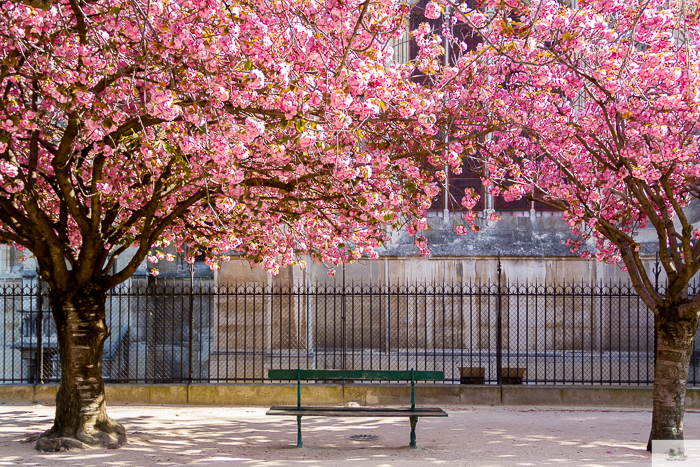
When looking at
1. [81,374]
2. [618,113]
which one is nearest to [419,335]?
[618,113]

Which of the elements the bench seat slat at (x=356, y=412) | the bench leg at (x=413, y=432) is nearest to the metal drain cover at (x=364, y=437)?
the bench seat slat at (x=356, y=412)

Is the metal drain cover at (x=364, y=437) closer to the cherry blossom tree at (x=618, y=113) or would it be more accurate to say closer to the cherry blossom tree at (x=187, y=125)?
the cherry blossom tree at (x=187, y=125)

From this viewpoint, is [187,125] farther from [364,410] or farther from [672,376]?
[672,376]

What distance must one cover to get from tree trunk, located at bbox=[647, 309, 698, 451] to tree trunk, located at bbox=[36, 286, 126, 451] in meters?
5.78

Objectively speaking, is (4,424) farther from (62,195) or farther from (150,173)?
(150,173)

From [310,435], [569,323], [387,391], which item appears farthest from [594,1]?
[569,323]

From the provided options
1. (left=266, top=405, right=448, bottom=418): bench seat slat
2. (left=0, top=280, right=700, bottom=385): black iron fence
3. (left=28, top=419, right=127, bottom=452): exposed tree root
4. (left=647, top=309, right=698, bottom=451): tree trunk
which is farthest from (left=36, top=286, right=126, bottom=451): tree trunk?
(left=647, top=309, right=698, bottom=451): tree trunk

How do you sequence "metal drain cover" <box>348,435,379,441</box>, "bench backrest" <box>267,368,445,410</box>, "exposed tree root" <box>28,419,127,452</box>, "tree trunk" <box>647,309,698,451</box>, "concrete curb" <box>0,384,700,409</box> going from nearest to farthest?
"exposed tree root" <box>28,419,127,452</box>, "tree trunk" <box>647,309,698,451</box>, "bench backrest" <box>267,368,445,410</box>, "metal drain cover" <box>348,435,379,441</box>, "concrete curb" <box>0,384,700,409</box>

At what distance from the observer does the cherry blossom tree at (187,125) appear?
19.3 feet

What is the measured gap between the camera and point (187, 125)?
6797 millimetres

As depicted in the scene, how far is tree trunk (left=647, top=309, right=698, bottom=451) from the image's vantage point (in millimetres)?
7426

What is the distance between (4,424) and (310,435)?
12.9ft

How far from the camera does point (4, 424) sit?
891cm

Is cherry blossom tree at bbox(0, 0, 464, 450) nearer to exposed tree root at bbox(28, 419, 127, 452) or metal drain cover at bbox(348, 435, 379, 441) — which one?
exposed tree root at bbox(28, 419, 127, 452)
